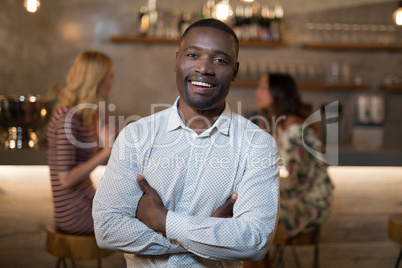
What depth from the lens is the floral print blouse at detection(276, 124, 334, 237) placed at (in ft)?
7.90

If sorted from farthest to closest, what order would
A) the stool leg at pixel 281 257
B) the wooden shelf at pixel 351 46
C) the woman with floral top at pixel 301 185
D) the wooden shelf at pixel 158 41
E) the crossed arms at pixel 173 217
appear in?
1. the wooden shelf at pixel 351 46
2. the wooden shelf at pixel 158 41
3. the stool leg at pixel 281 257
4. the woman with floral top at pixel 301 185
5. the crossed arms at pixel 173 217

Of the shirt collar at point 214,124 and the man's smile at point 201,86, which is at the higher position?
the man's smile at point 201,86

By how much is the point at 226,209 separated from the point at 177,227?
0.49 ft

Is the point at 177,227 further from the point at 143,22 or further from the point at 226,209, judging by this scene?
the point at 143,22

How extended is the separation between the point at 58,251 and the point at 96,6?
11.3ft

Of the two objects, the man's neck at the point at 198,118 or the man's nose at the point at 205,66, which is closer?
the man's nose at the point at 205,66

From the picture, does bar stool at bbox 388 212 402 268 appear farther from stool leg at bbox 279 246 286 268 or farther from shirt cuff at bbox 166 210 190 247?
shirt cuff at bbox 166 210 190 247

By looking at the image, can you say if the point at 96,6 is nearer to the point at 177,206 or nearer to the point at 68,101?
the point at 68,101

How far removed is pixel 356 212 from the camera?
2771 mm

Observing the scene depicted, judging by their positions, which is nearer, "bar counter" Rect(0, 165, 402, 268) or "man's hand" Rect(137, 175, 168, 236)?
"man's hand" Rect(137, 175, 168, 236)

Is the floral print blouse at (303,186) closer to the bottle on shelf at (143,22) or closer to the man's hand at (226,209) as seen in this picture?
the man's hand at (226,209)

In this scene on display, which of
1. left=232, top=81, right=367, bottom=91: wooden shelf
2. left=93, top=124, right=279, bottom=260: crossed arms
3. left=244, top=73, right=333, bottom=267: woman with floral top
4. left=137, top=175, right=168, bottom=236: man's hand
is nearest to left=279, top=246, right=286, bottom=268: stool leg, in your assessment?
left=244, top=73, right=333, bottom=267: woman with floral top

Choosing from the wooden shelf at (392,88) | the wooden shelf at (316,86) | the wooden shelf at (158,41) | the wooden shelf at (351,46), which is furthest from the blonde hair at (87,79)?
the wooden shelf at (392,88)

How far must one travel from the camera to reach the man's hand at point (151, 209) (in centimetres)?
125
